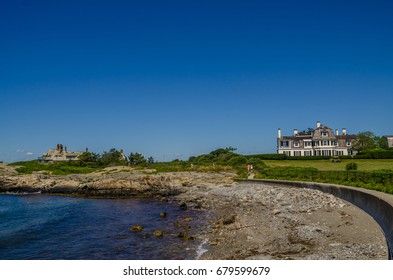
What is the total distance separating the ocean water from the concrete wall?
8331 millimetres

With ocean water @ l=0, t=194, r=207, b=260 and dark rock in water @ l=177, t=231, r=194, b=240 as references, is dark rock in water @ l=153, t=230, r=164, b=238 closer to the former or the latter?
ocean water @ l=0, t=194, r=207, b=260

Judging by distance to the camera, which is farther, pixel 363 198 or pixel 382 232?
pixel 363 198

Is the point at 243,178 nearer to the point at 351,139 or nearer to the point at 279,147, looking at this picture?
the point at 279,147

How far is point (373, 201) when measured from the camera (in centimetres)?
1653

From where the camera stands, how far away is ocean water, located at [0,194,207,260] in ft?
53.8

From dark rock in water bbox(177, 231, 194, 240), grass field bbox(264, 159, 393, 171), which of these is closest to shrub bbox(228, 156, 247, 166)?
grass field bbox(264, 159, 393, 171)

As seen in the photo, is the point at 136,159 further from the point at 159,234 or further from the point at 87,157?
the point at 159,234

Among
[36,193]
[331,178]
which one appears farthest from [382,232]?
[36,193]

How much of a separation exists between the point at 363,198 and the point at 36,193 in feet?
158

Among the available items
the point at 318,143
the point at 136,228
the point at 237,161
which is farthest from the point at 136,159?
the point at 136,228

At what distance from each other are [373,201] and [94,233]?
55.1ft

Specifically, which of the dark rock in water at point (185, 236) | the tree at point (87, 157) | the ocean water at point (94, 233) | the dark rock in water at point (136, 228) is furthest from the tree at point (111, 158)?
the dark rock in water at point (185, 236)

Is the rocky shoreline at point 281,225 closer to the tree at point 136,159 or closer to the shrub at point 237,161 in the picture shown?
the shrub at point 237,161
